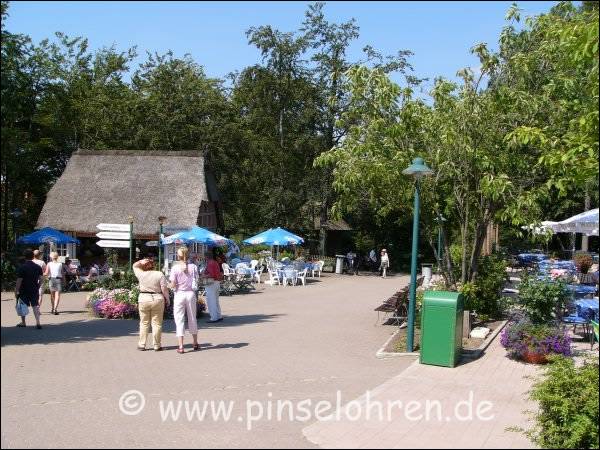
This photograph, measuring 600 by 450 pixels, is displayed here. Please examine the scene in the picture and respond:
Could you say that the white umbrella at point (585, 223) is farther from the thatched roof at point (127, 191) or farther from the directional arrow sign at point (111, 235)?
the thatched roof at point (127, 191)

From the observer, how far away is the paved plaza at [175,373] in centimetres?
653

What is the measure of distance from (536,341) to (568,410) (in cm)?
420

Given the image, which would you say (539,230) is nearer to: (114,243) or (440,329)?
(440,329)

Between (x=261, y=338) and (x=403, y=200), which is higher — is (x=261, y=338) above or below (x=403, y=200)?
below

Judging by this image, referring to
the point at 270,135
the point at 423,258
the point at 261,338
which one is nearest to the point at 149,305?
the point at 261,338

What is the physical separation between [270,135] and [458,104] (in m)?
23.7

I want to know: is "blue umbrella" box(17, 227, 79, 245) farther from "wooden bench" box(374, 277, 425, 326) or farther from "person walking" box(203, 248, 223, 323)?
"wooden bench" box(374, 277, 425, 326)

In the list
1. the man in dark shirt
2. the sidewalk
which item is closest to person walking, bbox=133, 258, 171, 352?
the man in dark shirt

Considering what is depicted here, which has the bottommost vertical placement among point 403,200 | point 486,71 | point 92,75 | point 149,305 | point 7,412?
point 7,412

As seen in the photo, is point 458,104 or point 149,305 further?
point 458,104

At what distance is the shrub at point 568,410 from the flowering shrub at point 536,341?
11.2ft

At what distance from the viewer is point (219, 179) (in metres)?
40.0

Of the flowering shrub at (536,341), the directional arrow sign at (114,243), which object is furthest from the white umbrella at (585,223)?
the directional arrow sign at (114,243)

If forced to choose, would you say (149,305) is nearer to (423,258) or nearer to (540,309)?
(540,309)
